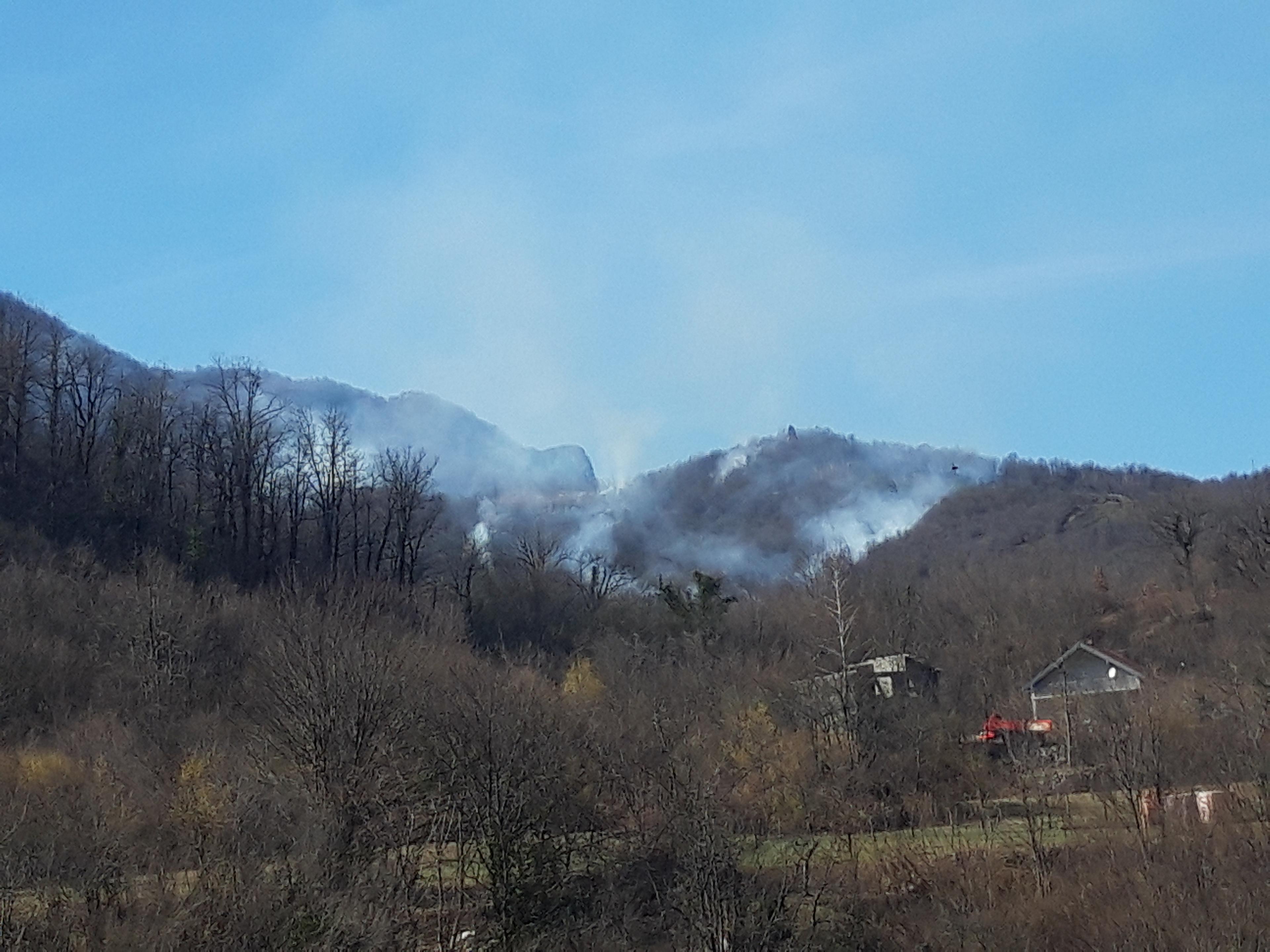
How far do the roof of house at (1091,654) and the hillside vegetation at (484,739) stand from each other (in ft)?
3.60

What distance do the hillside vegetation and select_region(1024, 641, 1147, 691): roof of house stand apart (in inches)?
43.2

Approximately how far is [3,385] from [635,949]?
3622cm

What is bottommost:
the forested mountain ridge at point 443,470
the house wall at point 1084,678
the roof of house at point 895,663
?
the house wall at point 1084,678

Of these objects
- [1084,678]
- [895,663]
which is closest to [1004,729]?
[895,663]

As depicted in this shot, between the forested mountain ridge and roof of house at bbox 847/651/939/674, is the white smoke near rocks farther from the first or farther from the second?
roof of house at bbox 847/651/939/674

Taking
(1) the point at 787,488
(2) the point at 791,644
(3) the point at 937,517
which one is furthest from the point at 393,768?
(1) the point at 787,488

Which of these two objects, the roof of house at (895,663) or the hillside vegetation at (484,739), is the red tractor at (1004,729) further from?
the roof of house at (895,663)

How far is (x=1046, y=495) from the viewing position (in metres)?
104

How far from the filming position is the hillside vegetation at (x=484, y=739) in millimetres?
17891

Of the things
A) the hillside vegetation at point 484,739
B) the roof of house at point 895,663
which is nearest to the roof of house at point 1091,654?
the hillside vegetation at point 484,739

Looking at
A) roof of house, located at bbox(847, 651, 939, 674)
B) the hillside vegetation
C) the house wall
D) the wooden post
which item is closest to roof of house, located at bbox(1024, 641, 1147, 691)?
the house wall

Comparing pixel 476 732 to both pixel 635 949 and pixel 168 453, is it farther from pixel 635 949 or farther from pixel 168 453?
pixel 168 453

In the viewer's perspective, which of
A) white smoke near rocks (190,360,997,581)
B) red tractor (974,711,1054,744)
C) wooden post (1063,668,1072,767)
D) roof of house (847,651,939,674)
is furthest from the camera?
white smoke near rocks (190,360,997,581)

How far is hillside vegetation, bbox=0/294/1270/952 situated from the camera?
17.9 m
